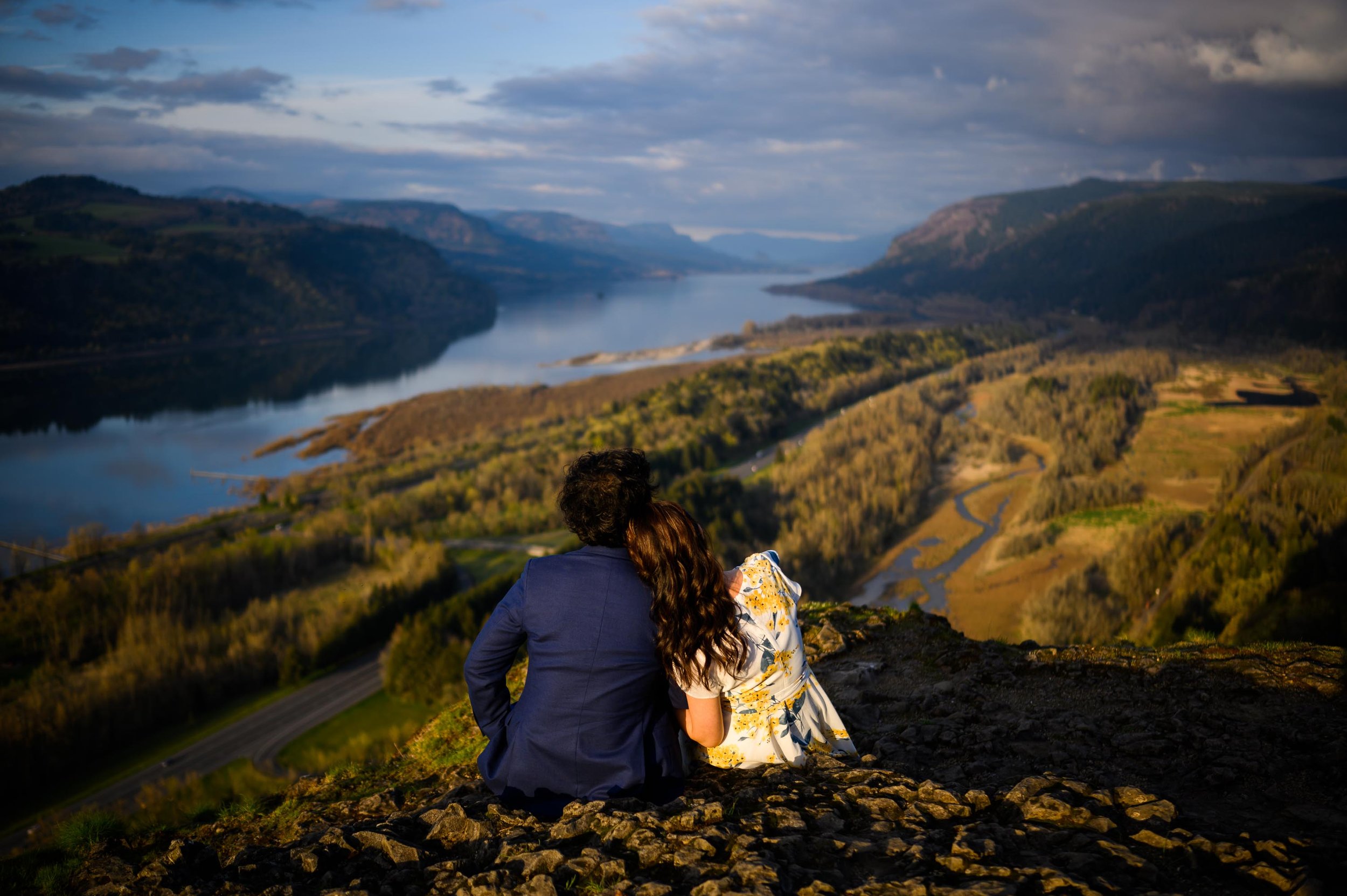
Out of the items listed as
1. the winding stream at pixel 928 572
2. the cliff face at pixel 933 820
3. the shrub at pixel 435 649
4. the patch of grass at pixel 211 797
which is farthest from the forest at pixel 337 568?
the cliff face at pixel 933 820

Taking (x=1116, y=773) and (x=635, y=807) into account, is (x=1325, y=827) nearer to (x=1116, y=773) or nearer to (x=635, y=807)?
(x=1116, y=773)

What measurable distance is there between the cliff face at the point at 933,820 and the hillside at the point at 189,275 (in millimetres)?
100717

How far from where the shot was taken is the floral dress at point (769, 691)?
3.63 meters

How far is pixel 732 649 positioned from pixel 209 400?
8293cm

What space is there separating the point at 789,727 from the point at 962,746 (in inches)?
62.6

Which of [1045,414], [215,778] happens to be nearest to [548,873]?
[215,778]

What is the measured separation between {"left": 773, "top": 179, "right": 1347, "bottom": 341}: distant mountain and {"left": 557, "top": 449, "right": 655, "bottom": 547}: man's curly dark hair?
74.4 metres

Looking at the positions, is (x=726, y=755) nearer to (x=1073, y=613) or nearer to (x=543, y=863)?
(x=543, y=863)

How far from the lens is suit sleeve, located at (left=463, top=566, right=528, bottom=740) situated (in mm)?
3482

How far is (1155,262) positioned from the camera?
360ft

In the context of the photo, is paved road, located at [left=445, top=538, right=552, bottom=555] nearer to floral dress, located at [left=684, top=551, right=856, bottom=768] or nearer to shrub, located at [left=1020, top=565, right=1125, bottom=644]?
shrub, located at [left=1020, top=565, right=1125, bottom=644]

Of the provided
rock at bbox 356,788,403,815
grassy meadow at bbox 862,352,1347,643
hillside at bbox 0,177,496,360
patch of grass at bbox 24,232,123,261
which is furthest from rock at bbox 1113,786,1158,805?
patch of grass at bbox 24,232,123,261

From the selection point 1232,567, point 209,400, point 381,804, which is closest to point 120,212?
point 209,400

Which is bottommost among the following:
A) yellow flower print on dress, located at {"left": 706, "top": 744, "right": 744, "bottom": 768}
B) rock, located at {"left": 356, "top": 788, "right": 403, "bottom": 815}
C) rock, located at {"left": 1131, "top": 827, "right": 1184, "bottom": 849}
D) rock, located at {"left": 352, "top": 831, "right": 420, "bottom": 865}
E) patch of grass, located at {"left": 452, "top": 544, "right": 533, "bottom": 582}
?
patch of grass, located at {"left": 452, "top": 544, "right": 533, "bottom": 582}
